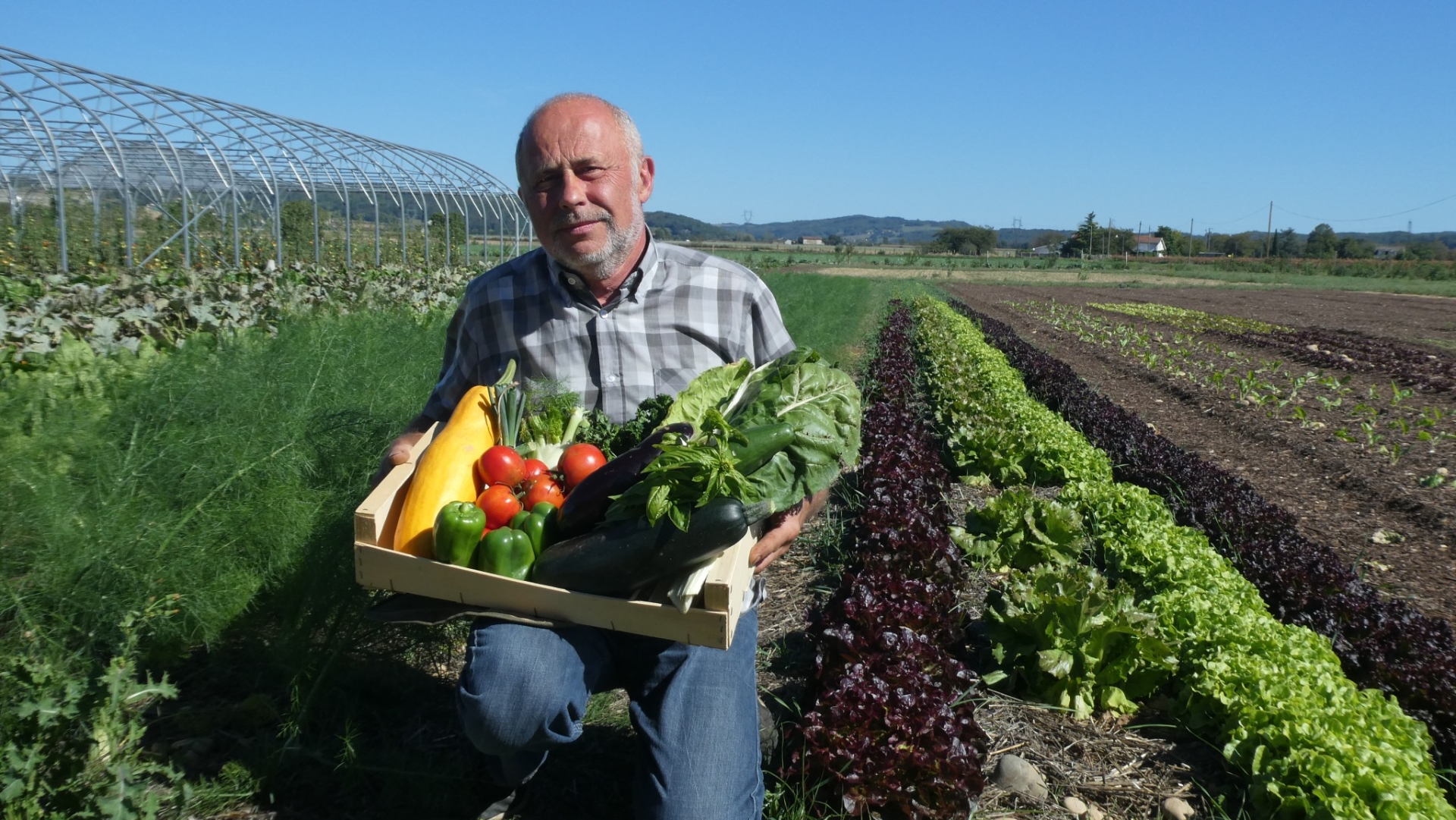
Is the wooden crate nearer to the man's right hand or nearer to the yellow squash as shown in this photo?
the yellow squash

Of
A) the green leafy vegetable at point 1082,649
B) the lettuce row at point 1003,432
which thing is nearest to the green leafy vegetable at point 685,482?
the green leafy vegetable at point 1082,649

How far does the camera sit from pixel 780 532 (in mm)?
2662

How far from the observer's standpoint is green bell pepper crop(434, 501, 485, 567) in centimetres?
227

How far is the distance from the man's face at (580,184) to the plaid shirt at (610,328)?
17 centimetres

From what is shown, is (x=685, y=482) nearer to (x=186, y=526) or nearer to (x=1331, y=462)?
(x=186, y=526)

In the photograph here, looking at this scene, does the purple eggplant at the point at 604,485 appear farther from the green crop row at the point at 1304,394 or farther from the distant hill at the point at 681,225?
the distant hill at the point at 681,225

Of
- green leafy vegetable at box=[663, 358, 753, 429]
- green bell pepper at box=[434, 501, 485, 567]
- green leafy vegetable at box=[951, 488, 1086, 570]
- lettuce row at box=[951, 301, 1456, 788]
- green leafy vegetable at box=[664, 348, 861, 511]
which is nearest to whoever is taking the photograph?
green bell pepper at box=[434, 501, 485, 567]

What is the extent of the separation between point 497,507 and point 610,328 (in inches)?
35.3

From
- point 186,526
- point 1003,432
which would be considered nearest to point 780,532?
point 186,526

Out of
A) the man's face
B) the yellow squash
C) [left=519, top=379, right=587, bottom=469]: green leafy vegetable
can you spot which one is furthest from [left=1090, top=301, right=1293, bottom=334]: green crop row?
the yellow squash

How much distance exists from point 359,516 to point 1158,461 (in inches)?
239

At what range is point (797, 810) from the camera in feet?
9.11

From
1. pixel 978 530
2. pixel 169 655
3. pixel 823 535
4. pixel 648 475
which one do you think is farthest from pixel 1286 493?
pixel 169 655

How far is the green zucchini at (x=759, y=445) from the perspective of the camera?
7.69 ft
